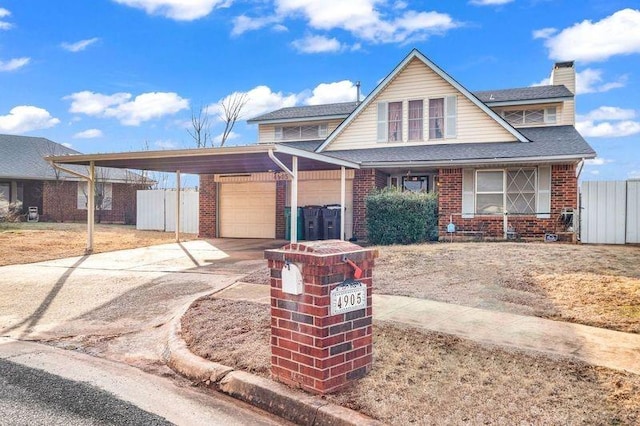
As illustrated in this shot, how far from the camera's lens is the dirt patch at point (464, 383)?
3516mm

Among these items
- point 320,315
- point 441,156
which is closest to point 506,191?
point 441,156

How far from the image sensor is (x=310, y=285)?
Result: 4.01 metres

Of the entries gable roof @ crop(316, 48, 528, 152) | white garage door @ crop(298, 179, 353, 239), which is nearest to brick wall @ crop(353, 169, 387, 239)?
white garage door @ crop(298, 179, 353, 239)

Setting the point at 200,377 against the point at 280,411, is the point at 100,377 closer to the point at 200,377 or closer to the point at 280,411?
the point at 200,377

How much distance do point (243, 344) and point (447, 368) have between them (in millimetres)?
2165

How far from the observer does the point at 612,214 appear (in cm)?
1430

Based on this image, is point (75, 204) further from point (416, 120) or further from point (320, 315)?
point (320, 315)

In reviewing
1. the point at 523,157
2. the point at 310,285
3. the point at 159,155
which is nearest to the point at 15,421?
the point at 310,285

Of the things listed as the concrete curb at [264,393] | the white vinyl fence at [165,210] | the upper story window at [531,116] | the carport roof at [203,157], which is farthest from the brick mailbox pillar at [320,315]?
the white vinyl fence at [165,210]

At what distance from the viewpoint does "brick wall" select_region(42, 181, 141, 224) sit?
28266mm

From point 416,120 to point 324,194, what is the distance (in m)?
4.35

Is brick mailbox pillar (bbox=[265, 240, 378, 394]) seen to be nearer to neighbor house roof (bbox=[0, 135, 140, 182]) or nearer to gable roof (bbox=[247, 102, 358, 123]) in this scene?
gable roof (bbox=[247, 102, 358, 123])

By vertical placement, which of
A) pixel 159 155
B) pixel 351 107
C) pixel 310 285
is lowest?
pixel 310 285

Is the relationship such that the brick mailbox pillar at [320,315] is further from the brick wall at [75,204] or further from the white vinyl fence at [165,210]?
the brick wall at [75,204]
